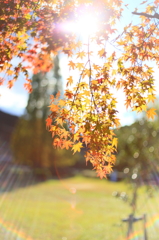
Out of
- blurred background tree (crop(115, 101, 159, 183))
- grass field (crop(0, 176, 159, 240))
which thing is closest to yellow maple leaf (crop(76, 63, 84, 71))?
grass field (crop(0, 176, 159, 240))

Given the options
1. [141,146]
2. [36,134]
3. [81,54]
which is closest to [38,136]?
[36,134]

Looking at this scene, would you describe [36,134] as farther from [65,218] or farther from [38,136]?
[65,218]

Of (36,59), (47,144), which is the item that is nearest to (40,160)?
(47,144)

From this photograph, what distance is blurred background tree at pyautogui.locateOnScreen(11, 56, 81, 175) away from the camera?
20.4 metres

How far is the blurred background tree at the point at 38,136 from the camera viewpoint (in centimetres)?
2036

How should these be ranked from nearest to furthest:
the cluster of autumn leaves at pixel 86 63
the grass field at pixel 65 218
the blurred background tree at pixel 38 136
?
the cluster of autumn leaves at pixel 86 63, the grass field at pixel 65 218, the blurred background tree at pixel 38 136

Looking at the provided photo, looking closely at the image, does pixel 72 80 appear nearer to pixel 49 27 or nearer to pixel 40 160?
pixel 49 27

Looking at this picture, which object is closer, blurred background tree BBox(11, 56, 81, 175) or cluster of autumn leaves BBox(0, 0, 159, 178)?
cluster of autumn leaves BBox(0, 0, 159, 178)

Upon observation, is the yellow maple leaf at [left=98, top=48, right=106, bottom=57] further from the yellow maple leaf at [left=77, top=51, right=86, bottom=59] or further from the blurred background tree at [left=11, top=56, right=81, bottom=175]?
the blurred background tree at [left=11, top=56, right=81, bottom=175]

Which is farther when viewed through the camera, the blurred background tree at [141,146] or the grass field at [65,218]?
the blurred background tree at [141,146]

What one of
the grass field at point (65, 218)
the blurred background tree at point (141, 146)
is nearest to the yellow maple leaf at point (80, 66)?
the grass field at point (65, 218)

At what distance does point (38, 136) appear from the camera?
20.3 meters

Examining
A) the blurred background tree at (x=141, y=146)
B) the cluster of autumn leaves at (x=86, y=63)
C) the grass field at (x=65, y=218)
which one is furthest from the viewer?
the blurred background tree at (x=141, y=146)

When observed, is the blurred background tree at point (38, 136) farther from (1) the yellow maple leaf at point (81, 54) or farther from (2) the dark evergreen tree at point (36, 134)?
(1) the yellow maple leaf at point (81, 54)
